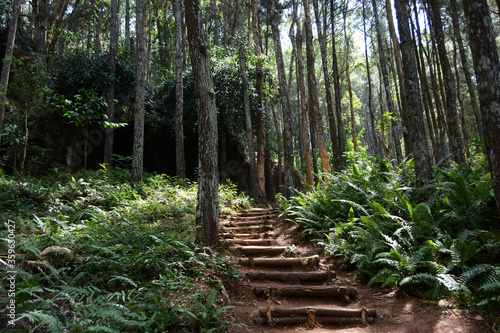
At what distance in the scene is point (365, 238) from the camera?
4.95 metres

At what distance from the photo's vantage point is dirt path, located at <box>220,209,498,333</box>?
3.52 meters

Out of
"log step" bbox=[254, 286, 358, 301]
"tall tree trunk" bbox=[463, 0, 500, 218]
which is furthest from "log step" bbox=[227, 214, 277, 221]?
"tall tree trunk" bbox=[463, 0, 500, 218]

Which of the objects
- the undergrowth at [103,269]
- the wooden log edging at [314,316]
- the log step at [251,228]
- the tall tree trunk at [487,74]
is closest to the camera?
the undergrowth at [103,269]

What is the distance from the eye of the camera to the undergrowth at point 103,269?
279 centimetres

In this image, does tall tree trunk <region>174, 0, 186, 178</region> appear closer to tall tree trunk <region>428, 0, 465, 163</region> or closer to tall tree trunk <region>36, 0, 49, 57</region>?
tall tree trunk <region>36, 0, 49, 57</region>

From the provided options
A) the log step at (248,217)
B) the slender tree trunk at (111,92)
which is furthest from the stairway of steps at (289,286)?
the slender tree trunk at (111,92)

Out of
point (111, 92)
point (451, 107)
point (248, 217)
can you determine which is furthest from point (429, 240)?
point (111, 92)

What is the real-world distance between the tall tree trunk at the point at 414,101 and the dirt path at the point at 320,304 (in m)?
3.13

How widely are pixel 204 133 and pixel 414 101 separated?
4.78 m

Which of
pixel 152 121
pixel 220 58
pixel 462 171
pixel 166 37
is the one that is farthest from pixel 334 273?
pixel 166 37

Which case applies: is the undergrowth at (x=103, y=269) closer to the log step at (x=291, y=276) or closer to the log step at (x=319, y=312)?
the log step at (x=291, y=276)

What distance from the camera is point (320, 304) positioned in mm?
4293

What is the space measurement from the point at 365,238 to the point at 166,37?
24.0m

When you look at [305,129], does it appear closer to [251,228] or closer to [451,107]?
[451,107]
